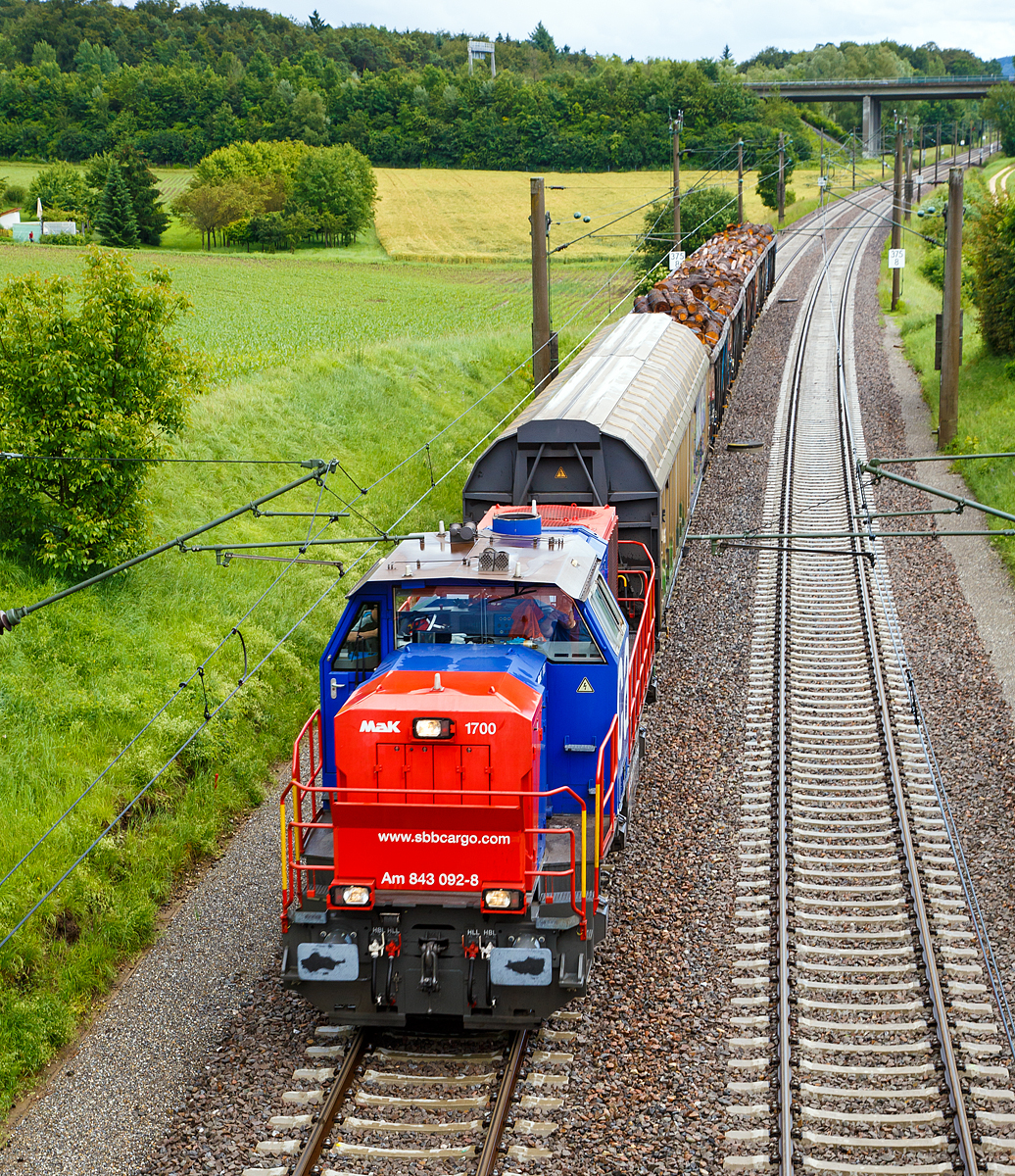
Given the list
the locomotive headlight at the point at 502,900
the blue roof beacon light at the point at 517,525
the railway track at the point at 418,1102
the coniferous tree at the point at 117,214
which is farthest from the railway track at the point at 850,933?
the coniferous tree at the point at 117,214

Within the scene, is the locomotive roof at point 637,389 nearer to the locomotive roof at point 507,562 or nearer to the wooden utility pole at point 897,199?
the locomotive roof at point 507,562

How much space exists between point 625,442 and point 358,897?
7.71m

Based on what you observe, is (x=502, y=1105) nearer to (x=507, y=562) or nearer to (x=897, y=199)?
(x=507, y=562)

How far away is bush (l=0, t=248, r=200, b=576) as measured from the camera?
52.6ft

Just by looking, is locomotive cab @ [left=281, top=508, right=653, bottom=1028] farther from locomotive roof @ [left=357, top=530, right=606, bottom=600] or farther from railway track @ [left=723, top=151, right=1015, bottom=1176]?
railway track @ [left=723, top=151, right=1015, bottom=1176]

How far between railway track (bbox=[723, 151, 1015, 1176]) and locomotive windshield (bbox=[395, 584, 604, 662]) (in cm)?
306

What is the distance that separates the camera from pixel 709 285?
33688 mm

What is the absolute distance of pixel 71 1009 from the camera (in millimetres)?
10375

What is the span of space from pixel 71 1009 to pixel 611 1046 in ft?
16.3

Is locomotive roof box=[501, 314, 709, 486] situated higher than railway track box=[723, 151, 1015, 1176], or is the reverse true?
locomotive roof box=[501, 314, 709, 486]

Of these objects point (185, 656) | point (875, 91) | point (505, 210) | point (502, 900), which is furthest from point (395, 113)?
point (502, 900)

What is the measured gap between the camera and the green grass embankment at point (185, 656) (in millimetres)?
11398

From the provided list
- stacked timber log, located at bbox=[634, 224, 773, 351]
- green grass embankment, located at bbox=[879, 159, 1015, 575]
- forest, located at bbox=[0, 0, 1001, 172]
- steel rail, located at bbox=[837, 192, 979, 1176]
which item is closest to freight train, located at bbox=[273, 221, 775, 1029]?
steel rail, located at bbox=[837, 192, 979, 1176]

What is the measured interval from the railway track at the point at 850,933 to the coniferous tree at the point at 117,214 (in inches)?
2539
